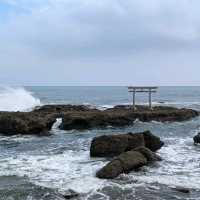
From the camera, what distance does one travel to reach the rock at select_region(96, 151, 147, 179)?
15.7 metres

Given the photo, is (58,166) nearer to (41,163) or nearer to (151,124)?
(41,163)

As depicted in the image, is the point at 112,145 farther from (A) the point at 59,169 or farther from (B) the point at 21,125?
(B) the point at 21,125

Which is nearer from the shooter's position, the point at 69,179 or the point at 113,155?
the point at 69,179

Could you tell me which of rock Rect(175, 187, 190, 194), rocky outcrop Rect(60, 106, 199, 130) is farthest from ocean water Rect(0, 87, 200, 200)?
rocky outcrop Rect(60, 106, 199, 130)

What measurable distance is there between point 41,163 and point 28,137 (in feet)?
30.6

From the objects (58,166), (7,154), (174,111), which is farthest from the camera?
(174,111)

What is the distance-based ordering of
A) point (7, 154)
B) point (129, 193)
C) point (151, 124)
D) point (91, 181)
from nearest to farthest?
point (129, 193)
point (91, 181)
point (7, 154)
point (151, 124)

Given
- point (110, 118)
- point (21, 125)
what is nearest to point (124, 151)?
point (21, 125)

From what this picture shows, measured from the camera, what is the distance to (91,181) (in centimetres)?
1523

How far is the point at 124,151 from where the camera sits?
65.7 feet

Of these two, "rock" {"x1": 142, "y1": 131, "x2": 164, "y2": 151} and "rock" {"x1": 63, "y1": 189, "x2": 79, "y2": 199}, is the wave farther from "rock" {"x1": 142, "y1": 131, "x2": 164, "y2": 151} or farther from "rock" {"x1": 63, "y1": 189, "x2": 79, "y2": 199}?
"rock" {"x1": 63, "y1": 189, "x2": 79, "y2": 199}

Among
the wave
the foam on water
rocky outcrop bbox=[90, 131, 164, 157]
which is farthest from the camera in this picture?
the wave

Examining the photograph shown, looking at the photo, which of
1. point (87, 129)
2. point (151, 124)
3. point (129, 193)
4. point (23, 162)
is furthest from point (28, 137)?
point (129, 193)

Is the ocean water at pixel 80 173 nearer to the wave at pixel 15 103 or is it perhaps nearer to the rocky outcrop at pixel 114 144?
the rocky outcrop at pixel 114 144
